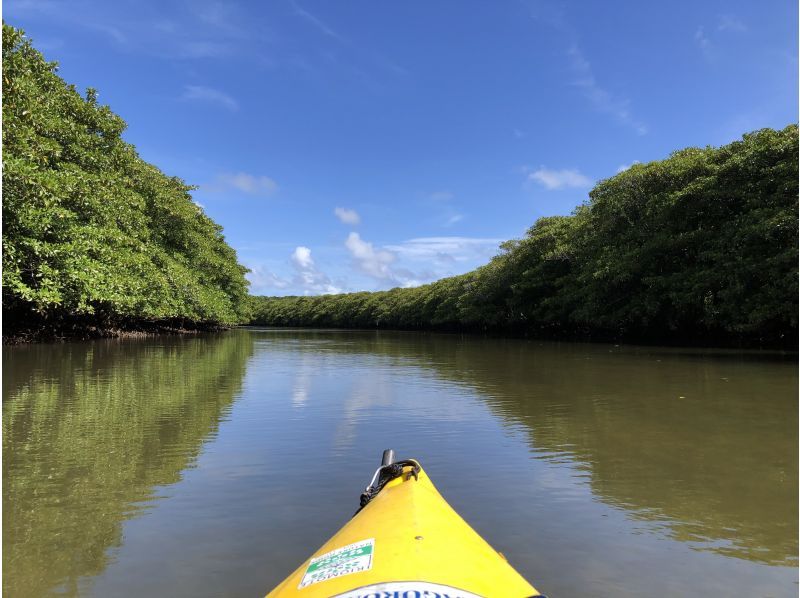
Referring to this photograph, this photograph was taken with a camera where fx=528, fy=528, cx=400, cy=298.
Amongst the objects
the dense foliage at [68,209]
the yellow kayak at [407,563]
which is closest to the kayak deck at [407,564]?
the yellow kayak at [407,563]

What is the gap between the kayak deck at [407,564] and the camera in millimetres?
2650

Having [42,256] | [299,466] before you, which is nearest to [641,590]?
[299,466]

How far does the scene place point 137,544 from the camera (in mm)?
4391

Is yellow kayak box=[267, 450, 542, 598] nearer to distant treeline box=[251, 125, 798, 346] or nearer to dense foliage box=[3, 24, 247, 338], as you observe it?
dense foliage box=[3, 24, 247, 338]

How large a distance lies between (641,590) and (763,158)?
26.2 m

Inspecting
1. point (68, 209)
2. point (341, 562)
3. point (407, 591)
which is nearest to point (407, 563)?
point (407, 591)

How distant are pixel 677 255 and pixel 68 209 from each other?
30557 mm

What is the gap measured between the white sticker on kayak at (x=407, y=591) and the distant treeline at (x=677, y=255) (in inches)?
857

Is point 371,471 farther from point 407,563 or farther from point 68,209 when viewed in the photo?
point 68,209

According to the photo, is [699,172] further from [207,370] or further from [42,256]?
[42,256]

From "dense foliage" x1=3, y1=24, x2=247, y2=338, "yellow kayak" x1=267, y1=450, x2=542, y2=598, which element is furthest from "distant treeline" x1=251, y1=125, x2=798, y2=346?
"dense foliage" x1=3, y1=24, x2=247, y2=338

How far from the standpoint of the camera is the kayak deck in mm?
2650

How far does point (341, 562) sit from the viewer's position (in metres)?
2.98

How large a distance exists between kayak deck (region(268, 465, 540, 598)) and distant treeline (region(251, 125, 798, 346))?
836 inches
